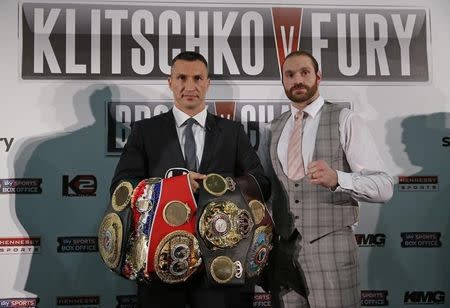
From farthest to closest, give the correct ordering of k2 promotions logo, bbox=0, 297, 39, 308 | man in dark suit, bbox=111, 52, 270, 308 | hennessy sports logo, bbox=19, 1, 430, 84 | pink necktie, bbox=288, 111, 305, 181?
hennessy sports logo, bbox=19, 1, 430, 84 < k2 promotions logo, bbox=0, 297, 39, 308 < pink necktie, bbox=288, 111, 305, 181 < man in dark suit, bbox=111, 52, 270, 308

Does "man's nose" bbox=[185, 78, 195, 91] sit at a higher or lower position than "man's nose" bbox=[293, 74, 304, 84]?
lower

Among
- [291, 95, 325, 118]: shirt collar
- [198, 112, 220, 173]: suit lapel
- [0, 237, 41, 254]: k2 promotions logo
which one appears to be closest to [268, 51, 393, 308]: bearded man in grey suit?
[291, 95, 325, 118]: shirt collar

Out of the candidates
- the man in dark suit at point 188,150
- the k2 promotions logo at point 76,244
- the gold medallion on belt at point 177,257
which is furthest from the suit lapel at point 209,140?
the k2 promotions logo at point 76,244

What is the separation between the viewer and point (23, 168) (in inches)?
94.9

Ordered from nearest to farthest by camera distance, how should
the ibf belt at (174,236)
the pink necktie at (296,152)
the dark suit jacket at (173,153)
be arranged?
the ibf belt at (174,236), the dark suit jacket at (173,153), the pink necktie at (296,152)

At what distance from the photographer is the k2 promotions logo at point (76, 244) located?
239 cm

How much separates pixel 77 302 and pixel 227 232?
1.20 metres

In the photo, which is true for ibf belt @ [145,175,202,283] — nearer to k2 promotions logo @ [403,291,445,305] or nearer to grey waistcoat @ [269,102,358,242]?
grey waistcoat @ [269,102,358,242]

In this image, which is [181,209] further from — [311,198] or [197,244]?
[311,198]

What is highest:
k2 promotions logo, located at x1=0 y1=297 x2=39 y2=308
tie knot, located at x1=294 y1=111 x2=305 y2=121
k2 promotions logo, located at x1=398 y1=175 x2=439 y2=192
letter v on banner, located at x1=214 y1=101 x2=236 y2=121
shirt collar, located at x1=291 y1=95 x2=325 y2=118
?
letter v on banner, located at x1=214 y1=101 x2=236 y2=121

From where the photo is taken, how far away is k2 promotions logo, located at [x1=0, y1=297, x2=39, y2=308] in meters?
2.35

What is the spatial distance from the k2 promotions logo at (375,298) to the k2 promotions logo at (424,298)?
110 mm

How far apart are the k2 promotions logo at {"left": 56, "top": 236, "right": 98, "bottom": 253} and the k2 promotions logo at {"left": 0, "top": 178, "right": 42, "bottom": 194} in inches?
11.1

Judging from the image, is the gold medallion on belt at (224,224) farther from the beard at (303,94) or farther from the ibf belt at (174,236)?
the beard at (303,94)
